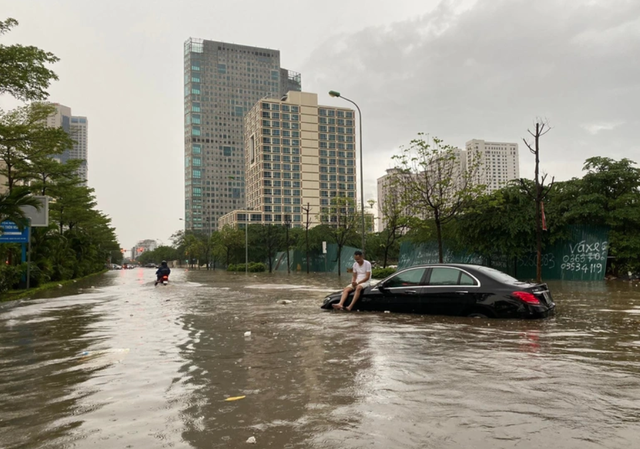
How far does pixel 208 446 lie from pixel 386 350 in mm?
4029

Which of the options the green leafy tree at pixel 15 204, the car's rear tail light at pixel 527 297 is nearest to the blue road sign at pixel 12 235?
the green leafy tree at pixel 15 204

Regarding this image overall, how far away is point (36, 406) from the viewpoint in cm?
482

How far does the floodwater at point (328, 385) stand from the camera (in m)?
3.92

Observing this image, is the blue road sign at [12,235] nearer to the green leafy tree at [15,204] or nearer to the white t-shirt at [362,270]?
the green leafy tree at [15,204]

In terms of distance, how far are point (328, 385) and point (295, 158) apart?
485 ft

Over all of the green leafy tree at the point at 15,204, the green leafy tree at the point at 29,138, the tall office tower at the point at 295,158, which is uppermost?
the tall office tower at the point at 295,158

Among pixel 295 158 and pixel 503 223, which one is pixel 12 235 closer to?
pixel 503 223

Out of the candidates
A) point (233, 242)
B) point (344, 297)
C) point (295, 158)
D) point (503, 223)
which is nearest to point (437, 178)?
point (503, 223)

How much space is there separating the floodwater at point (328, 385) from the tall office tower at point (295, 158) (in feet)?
432

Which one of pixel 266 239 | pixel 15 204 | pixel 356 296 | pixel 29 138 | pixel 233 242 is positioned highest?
pixel 29 138

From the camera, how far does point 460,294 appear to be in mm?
10617

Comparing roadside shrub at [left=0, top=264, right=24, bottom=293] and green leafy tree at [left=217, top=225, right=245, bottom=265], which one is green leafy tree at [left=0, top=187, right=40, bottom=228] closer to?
roadside shrub at [left=0, top=264, right=24, bottom=293]

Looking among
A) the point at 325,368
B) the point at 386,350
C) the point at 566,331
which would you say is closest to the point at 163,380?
the point at 325,368

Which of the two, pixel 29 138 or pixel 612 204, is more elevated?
pixel 29 138
